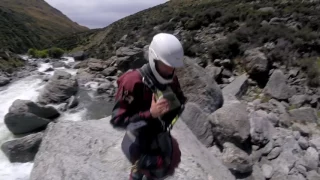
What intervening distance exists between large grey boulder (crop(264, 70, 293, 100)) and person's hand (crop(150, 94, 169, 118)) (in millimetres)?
7976

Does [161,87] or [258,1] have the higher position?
[161,87]

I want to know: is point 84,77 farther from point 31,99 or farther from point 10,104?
point 10,104

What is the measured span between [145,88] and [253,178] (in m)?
4.44

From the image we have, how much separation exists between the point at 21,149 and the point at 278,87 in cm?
823

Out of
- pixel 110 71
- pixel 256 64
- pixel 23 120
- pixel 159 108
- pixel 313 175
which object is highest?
pixel 159 108

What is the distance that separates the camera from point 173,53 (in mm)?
3016

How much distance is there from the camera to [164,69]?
316 centimetres

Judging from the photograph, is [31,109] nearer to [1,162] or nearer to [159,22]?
[1,162]

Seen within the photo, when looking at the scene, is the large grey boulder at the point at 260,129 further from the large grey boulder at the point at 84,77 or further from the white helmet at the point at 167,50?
the large grey boulder at the point at 84,77

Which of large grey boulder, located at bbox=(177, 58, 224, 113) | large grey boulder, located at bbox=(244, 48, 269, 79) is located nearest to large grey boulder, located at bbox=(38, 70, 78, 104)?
large grey boulder, located at bbox=(177, 58, 224, 113)

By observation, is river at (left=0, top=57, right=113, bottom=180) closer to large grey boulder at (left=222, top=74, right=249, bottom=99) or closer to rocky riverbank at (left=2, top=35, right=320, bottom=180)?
rocky riverbank at (left=2, top=35, right=320, bottom=180)

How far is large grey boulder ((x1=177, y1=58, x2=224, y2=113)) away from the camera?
878 centimetres

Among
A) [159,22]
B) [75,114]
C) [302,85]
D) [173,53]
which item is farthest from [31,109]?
[159,22]

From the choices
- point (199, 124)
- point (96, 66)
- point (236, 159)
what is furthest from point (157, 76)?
point (96, 66)
